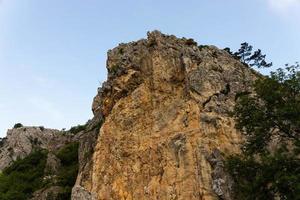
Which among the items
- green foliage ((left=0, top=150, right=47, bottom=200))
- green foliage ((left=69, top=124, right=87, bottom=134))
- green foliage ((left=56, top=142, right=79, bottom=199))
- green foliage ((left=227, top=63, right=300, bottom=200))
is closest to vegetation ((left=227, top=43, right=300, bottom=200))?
green foliage ((left=227, top=63, right=300, bottom=200))

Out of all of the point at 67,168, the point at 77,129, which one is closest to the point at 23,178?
the point at 67,168

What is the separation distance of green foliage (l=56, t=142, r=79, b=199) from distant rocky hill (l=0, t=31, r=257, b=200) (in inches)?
190

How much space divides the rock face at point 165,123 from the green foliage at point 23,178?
14.7 m

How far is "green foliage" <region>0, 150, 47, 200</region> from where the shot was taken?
2094 inches

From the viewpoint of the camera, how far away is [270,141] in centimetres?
3169

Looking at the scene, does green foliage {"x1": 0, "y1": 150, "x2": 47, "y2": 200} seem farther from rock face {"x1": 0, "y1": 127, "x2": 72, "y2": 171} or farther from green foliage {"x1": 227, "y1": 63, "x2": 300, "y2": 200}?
green foliage {"x1": 227, "y1": 63, "x2": 300, "y2": 200}

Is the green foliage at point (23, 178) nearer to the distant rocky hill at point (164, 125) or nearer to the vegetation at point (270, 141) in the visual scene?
the distant rocky hill at point (164, 125)

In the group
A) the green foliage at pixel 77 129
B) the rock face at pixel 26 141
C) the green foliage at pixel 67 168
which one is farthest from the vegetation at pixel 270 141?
the green foliage at pixel 77 129

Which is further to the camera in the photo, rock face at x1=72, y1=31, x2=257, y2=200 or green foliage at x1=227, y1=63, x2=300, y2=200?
rock face at x1=72, y1=31, x2=257, y2=200

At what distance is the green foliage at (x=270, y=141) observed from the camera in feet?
93.5

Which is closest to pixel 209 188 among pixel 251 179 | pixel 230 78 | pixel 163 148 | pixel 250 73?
pixel 251 179

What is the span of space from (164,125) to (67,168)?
23.4 metres

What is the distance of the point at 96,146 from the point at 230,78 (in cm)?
1213

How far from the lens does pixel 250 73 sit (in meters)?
42.2
